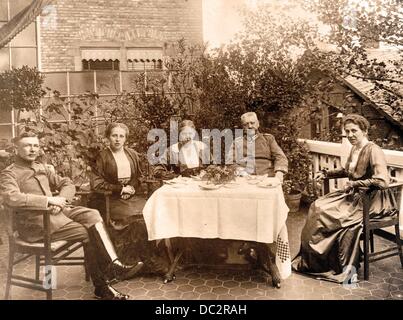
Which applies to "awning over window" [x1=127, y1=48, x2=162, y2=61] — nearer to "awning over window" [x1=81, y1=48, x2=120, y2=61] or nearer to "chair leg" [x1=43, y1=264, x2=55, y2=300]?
"awning over window" [x1=81, y1=48, x2=120, y2=61]

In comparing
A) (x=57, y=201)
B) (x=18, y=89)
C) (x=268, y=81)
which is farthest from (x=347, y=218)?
(x=18, y=89)

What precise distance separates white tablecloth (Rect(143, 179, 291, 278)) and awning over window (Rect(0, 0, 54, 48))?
103 inches

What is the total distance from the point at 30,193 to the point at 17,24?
2546 mm

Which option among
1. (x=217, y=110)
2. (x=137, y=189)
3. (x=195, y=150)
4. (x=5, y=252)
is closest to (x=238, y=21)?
(x=217, y=110)

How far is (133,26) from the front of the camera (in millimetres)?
7062

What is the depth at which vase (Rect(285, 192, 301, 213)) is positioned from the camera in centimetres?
535

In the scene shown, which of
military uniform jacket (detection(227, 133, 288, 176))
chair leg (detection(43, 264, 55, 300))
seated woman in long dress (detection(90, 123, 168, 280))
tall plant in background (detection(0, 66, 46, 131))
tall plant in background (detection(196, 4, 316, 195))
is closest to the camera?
chair leg (detection(43, 264, 55, 300))

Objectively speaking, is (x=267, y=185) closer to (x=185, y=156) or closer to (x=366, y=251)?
(x=366, y=251)

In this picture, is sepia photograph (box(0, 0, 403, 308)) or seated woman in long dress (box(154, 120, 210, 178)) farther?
seated woman in long dress (box(154, 120, 210, 178))

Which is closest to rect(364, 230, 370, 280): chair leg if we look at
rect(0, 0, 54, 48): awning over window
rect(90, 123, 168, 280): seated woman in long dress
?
rect(90, 123, 168, 280): seated woman in long dress

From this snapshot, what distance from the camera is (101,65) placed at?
746 cm

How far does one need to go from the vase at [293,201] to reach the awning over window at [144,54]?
361 cm

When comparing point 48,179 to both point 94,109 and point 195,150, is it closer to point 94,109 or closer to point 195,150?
point 195,150

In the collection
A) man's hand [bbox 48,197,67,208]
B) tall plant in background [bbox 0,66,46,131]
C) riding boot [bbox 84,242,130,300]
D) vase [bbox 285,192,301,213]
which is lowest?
riding boot [bbox 84,242,130,300]
